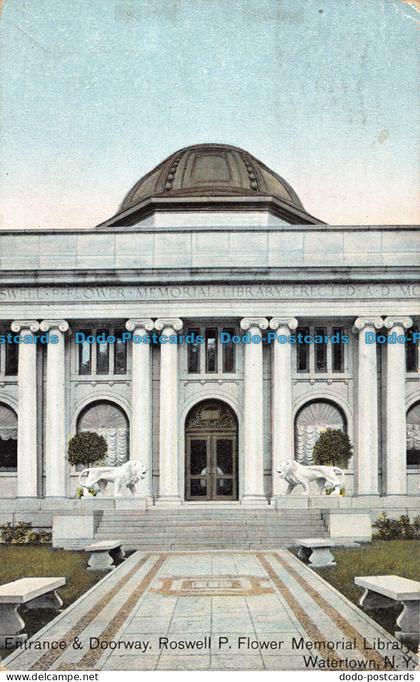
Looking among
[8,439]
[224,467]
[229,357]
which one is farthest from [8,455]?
[229,357]

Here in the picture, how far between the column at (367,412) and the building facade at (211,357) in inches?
2.1

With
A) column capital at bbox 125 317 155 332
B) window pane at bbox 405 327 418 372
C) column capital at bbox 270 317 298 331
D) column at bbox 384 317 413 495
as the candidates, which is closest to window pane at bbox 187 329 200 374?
column capital at bbox 125 317 155 332

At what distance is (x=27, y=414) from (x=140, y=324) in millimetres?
5520

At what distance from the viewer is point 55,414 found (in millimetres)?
34781

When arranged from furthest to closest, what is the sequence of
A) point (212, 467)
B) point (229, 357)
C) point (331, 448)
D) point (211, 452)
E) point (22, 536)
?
point (229, 357)
point (211, 452)
point (212, 467)
point (331, 448)
point (22, 536)

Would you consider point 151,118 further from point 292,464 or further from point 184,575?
point 292,464

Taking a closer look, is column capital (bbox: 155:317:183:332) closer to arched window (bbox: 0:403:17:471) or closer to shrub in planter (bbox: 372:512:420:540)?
arched window (bbox: 0:403:17:471)

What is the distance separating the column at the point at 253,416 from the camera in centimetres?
3431

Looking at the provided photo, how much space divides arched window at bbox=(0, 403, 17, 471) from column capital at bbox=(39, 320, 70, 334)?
369 cm

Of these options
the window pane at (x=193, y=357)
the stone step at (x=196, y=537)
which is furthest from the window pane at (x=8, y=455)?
the stone step at (x=196, y=537)

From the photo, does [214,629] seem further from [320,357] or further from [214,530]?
[320,357]

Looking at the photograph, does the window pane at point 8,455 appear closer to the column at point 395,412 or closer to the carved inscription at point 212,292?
the carved inscription at point 212,292

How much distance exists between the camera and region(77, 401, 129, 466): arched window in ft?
117

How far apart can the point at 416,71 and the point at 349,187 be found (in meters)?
8.55
